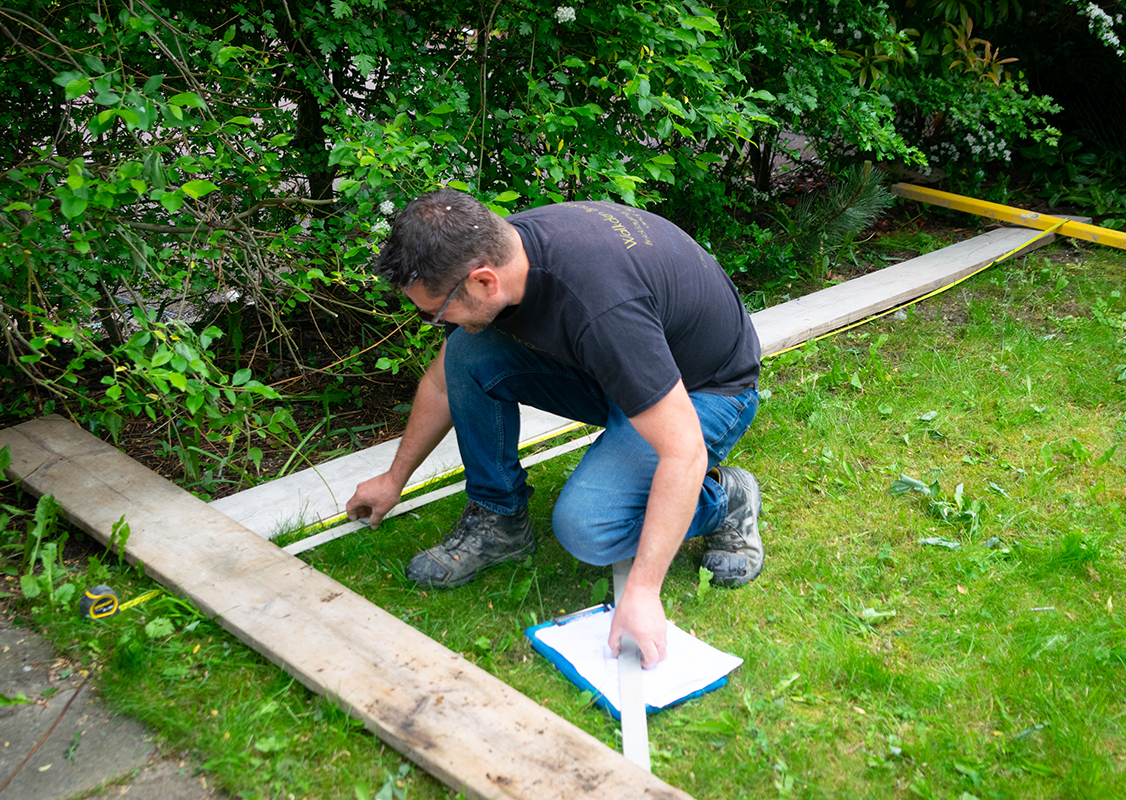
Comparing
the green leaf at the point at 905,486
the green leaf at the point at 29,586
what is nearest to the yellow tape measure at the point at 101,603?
the green leaf at the point at 29,586

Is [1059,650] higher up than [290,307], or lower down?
lower down

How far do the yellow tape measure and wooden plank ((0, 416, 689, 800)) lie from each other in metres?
0.10

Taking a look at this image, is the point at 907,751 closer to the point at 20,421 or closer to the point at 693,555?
the point at 693,555

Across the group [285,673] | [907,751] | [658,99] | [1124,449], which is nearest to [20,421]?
[285,673]

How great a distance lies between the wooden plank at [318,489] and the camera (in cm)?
271

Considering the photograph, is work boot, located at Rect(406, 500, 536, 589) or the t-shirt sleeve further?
work boot, located at Rect(406, 500, 536, 589)

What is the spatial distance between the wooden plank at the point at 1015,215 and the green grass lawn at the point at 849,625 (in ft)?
6.32

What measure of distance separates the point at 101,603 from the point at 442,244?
4.33ft

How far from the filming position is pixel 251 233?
9.73 feet

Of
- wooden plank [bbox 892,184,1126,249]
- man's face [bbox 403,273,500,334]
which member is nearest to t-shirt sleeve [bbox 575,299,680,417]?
man's face [bbox 403,273,500,334]

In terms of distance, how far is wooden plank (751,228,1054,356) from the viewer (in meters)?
4.03

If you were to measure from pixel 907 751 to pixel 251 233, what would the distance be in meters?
2.56

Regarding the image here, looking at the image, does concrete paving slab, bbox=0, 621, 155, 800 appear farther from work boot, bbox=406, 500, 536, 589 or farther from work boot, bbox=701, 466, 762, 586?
work boot, bbox=701, 466, 762, 586

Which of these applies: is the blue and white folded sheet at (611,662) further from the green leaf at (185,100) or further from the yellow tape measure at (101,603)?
the green leaf at (185,100)
